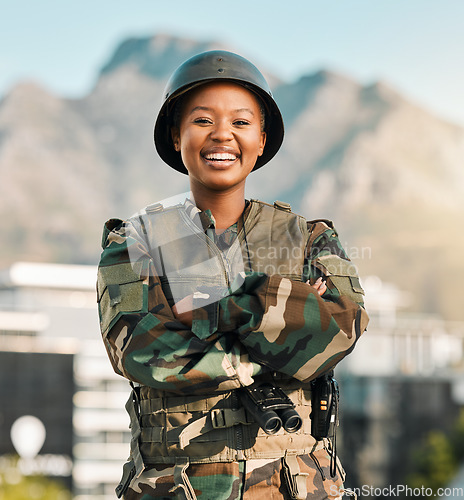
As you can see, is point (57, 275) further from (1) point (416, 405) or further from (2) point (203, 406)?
(2) point (203, 406)

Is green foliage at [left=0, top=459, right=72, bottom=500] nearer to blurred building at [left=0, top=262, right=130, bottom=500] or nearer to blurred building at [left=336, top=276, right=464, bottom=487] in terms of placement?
blurred building at [left=0, top=262, right=130, bottom=500]

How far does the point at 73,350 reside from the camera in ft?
244

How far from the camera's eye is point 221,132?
3637 mm

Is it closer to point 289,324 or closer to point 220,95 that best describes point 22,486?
point 220,95

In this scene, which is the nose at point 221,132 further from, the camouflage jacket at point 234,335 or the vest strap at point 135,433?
the vest strap at point 135,433

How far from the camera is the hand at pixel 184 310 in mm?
3473

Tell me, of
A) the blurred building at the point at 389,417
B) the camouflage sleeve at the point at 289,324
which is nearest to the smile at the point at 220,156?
the camouflage sleeve at the point at 289,324

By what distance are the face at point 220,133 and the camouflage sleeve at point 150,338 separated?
474mm

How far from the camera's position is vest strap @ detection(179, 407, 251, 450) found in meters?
3.32

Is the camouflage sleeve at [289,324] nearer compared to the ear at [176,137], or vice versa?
the camouflage sleeve at [289,324]

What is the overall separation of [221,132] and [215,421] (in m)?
1.29

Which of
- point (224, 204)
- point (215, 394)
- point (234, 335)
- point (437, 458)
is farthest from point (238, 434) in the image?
point (437, 458)

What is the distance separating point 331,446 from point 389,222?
198660mm

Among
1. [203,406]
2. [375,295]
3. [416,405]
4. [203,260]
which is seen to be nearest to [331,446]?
[203,406]
